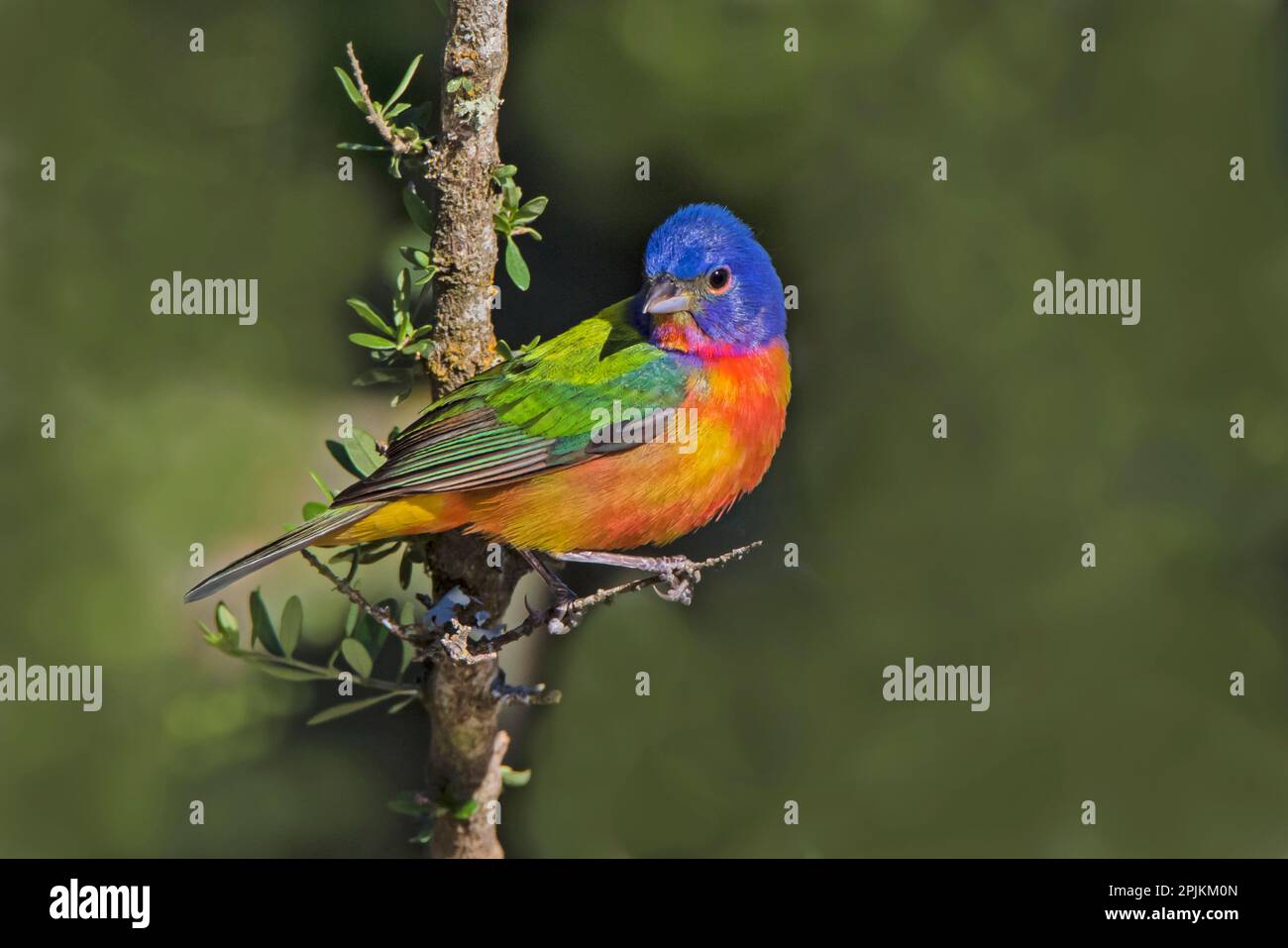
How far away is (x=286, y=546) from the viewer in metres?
3.99

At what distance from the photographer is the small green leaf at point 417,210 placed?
4.13m

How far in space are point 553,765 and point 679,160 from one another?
2383mm

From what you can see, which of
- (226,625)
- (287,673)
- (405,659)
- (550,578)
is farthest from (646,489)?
(226,625)

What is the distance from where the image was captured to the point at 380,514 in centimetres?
411

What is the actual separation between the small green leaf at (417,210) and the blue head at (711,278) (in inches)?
25.8

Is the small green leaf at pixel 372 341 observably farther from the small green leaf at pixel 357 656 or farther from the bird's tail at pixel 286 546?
the small green leaf at pixel 357 656

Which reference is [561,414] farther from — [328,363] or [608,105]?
[328,363]

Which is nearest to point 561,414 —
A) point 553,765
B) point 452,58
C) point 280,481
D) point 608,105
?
point 452,58

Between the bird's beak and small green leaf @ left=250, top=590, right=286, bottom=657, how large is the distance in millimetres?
1434

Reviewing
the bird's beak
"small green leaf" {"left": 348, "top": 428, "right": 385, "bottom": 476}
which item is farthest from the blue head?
"small green leaf" {"left": 348, "top": 428, "right": 385, "bottom": 476}

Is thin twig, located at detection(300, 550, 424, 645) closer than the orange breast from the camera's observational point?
Yes

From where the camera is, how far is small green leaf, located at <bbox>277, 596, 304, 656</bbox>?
425cm

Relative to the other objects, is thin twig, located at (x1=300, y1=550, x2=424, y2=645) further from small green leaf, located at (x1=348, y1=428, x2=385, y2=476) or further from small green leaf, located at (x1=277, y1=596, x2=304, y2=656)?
small green leaf, located at (x1=348, y1=428, x2=385, y2=476)

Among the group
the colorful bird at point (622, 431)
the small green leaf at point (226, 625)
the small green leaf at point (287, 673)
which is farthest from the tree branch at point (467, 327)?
the small green leaf at point (226, 625)
